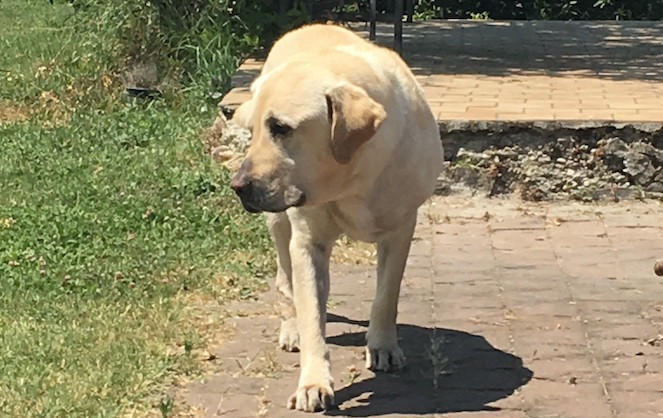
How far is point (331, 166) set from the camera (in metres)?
4.07

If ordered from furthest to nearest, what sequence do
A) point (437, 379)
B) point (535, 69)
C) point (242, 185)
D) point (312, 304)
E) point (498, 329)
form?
point (535, 69)
point (498, 329)
point (437, 379)
point (312, 304)
point (242, 185)

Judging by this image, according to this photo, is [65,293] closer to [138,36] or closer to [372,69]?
[372,69]

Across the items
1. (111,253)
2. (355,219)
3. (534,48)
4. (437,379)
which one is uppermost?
(355,219)

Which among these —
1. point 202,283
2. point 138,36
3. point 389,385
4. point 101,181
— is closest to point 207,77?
point 138,36

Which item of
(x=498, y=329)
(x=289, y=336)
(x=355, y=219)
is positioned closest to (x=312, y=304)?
(x=355, y=219)

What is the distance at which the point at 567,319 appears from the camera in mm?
5246

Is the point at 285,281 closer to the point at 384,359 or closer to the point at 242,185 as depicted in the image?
the point at 384,359

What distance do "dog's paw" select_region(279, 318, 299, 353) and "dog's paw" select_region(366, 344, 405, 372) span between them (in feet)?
1.19

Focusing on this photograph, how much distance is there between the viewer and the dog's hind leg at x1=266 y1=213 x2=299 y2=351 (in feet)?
15.9

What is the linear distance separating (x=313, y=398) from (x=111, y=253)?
2272 mm

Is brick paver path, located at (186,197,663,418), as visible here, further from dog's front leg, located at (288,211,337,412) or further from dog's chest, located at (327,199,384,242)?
dog's chest, located at (327,199,384,242)

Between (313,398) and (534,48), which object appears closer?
(313,398)

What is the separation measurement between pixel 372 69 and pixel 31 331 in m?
1.88

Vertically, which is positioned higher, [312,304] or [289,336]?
[312,304]
